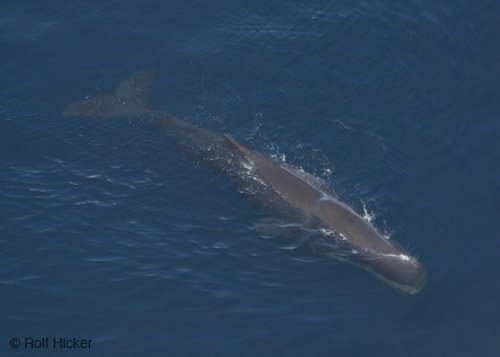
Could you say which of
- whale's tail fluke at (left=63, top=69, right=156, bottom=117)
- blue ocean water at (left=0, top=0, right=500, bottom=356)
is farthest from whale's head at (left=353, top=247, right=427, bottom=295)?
whale's tail fluke at (left=63, top=69, right=156, bottom=117)

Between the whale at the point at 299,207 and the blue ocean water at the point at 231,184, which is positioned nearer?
the blue ocean water at the point at 231,184

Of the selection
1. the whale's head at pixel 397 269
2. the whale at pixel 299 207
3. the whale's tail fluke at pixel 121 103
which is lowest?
the whale's head at pixel 397 269

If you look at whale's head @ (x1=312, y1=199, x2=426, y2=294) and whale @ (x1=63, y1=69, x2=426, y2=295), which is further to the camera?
whale @ (x1=63, y1=69, x2=426, y2=295)

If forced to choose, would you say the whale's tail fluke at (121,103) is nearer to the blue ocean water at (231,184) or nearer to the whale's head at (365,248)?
the blue ocean water at (231,184)

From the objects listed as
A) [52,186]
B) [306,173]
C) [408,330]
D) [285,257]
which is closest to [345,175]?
[306,173]

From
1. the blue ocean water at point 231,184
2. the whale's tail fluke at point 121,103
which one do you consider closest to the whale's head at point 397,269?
the blue ocean water at point 231,184

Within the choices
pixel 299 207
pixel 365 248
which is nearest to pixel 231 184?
pixel 299 207

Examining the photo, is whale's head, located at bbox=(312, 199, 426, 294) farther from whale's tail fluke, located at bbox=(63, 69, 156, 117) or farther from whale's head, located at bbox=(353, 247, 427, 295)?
whale's tail fluke, located at bbox=(63, 69, 156, 117)
